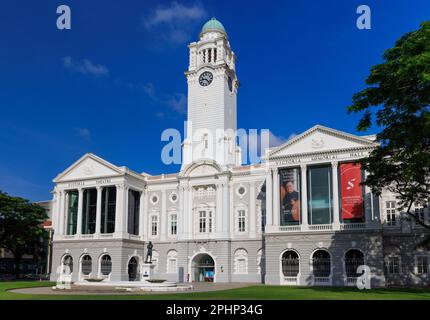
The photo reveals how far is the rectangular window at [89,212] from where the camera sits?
2350 inches

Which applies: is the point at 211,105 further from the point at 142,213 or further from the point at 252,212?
the point at 142,213

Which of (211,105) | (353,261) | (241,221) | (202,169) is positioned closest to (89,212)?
(202,169)

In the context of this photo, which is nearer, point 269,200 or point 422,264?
point 422,264

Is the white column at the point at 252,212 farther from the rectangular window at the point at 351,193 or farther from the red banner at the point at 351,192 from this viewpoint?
the red banner at the point at 351,192

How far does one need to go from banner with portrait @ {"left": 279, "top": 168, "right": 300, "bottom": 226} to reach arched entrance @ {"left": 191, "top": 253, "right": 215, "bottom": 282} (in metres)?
11.7

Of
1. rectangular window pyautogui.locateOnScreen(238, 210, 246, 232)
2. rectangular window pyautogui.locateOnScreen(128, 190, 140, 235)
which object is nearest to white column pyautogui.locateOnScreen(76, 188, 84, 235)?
rectangular window pyautogui.locateOnScreen(128, 190, 140, 235)

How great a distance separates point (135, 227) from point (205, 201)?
33.6 feet

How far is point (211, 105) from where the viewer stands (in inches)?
2466

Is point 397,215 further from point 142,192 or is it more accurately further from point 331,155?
point 142,192

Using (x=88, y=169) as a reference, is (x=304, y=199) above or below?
below

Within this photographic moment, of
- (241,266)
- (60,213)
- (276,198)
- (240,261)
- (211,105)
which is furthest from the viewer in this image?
(211,105)

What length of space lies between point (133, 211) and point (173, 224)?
5433 mm

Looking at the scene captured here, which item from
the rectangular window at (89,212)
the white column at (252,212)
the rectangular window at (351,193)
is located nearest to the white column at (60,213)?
the rectangular window at (89,212)

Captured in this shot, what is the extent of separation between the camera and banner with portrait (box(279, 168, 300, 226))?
48500 millimetres
